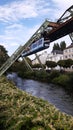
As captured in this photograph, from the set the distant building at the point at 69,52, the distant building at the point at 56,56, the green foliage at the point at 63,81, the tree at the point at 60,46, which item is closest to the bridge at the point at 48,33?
the green foliage at the point at 63,81

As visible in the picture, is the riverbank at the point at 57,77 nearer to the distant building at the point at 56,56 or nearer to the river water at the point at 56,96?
the river water at the point at 56,96

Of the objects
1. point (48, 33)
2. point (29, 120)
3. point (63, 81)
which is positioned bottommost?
point (29, 120)

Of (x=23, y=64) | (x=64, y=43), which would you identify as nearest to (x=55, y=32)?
(x=23, y=64)

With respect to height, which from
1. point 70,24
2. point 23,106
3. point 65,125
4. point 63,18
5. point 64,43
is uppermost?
point 64,43

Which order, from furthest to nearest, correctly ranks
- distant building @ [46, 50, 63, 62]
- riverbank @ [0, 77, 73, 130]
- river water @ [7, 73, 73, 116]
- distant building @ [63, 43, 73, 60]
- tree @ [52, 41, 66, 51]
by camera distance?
1. tree @ [52, 41, 66, 51]
2. distant building @ [46, 50, 63, 62]
3. distant building @ [63, 43, 73, 60]
4. river water @ [7, 73, 73, 116]
5. riverbank @ [0, 77, 73, 130]

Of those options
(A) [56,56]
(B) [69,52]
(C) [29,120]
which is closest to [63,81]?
(C) [29,120]

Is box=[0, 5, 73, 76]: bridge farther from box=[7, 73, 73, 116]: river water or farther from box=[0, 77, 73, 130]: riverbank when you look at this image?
box=[0, 77, 73, 130]: riverbank

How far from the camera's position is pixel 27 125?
7660 mm

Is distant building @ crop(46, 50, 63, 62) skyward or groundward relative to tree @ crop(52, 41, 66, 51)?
groundward

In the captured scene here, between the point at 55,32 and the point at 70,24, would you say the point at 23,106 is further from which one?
the point at 55,32

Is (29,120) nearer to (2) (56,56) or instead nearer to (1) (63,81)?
(1) (63,81)

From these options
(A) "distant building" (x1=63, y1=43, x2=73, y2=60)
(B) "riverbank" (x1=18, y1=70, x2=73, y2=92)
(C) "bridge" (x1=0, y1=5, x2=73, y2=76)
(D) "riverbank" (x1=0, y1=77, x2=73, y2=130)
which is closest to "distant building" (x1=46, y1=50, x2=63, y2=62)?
(A) "distant building" (x1=63, y1=43, x2=73, y2=60)

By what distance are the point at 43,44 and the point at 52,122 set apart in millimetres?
47695

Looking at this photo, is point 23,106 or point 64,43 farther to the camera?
point 64,43
